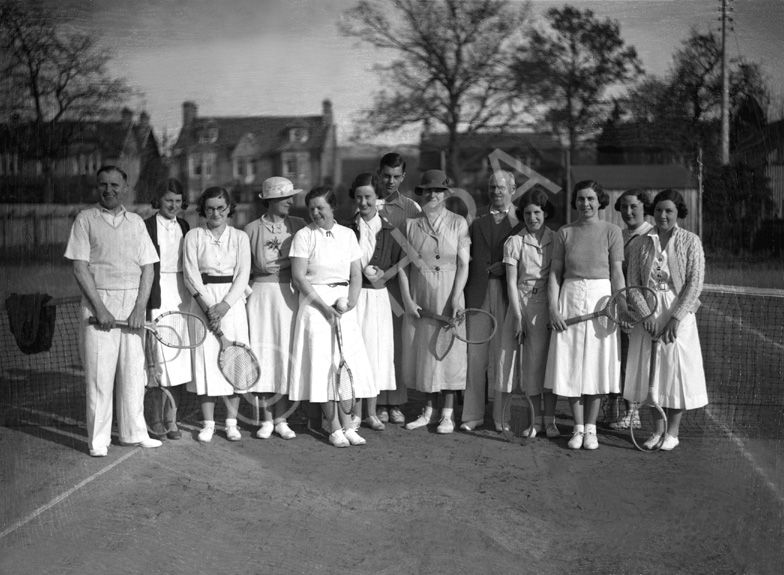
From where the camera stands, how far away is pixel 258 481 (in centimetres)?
478

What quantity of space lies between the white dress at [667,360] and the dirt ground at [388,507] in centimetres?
36

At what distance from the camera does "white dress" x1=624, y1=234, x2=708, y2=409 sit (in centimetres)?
538

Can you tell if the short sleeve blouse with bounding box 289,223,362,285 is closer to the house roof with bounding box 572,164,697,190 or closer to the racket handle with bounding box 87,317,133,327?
the racket handle with bounding box 87,317,133,327

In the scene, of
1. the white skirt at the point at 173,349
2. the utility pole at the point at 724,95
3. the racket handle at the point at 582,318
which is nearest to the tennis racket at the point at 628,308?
the racket handle at the point at 582,318

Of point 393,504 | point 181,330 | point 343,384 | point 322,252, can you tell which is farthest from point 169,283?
point 393,504

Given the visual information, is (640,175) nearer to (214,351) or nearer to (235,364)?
(235,364)

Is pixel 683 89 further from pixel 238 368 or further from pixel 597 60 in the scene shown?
pixel 238 368

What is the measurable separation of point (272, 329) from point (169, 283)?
2.55 ft

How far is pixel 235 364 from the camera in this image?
5.66m

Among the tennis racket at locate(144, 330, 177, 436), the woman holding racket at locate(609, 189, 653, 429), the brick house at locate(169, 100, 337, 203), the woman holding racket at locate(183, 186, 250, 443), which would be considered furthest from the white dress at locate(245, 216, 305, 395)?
→ the woman holding racket at locate(609, 189, 653, 429)

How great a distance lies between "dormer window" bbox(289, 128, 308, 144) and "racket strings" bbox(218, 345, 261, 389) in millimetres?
1518

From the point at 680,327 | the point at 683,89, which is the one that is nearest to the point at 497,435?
the point at 680,327

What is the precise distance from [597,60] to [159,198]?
301 centimetres

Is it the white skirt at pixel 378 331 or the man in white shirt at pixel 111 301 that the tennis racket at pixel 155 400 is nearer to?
the man in white shirt at pixel 111 301
